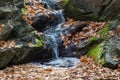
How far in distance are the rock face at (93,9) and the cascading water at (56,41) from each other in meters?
0.68

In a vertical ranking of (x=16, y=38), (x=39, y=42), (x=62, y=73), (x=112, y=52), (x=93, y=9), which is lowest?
(x=62, y=73)

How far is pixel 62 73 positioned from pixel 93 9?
5.91m

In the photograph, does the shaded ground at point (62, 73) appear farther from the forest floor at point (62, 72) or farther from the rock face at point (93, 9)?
the rock face at point (93, 9)

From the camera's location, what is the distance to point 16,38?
12328 millimetres

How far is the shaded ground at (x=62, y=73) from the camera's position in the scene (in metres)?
9.45

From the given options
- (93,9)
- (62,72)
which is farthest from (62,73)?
(93,9)

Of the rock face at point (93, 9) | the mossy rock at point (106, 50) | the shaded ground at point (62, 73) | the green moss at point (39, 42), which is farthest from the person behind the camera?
the rock face at point (93, 9)

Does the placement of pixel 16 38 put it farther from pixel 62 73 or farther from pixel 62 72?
pixel 62 73

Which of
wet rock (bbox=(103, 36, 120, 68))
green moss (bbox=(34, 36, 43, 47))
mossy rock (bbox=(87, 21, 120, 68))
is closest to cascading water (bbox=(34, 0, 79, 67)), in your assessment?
green moss (bbox=(34, 36, 43, 47))

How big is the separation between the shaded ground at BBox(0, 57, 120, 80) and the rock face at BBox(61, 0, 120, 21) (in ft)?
12.5

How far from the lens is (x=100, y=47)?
11.6m

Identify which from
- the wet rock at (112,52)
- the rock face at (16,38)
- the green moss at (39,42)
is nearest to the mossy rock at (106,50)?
the wet rock at (112,52)

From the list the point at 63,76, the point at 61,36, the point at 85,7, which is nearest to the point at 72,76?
the point at 63,76

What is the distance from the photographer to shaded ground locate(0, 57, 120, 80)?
31.0 feet
